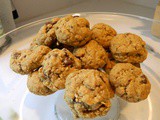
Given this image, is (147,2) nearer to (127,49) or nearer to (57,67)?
(127,49)

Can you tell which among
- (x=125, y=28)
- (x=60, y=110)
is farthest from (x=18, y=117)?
(x=125, y=28)

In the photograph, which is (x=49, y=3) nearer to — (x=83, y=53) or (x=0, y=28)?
(x=0, y=28)

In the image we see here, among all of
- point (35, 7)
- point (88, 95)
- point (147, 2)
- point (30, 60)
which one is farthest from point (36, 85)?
point (147, 2)

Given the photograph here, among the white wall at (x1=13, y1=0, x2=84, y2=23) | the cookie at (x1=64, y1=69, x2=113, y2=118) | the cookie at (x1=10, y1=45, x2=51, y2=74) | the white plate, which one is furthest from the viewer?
the white wall at (x1=13, y1=0, x2=84, y2=23)

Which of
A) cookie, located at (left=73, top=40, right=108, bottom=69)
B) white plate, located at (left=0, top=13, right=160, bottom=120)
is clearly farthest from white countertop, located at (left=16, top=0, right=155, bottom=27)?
cookie, located at (left=73, top=40, right=108, bottom=69)

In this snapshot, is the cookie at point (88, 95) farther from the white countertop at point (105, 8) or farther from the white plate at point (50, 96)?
the white countertop at point (105, 8)

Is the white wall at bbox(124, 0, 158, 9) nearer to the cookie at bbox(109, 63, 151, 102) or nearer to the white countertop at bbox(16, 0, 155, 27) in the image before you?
the white countertop at bbox(16, 0, 155, 27)

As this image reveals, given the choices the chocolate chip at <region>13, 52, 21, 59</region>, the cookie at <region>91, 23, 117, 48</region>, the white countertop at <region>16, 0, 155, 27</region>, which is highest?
the cookie at <region>91, 23, 117, 48</region>
